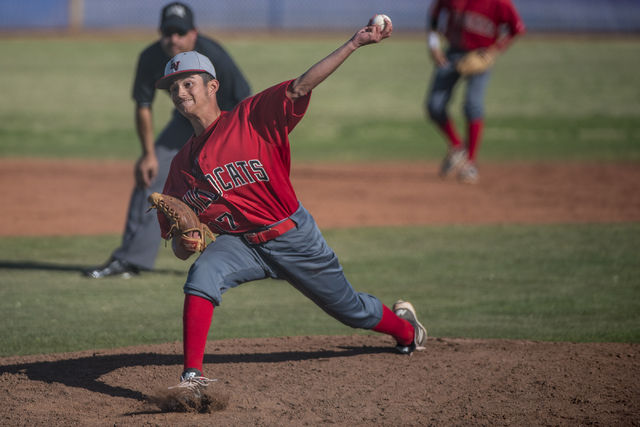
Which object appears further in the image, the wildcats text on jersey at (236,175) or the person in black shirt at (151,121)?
the person in black shirt at (151,121)

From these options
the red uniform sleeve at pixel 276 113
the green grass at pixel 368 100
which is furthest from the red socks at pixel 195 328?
the green grass at pixel 368 100

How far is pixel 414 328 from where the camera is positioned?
413cm

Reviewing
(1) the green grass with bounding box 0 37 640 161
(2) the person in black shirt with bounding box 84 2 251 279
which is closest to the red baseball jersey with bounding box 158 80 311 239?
(2) the person in black shirt with bounding box 84 2 251 279

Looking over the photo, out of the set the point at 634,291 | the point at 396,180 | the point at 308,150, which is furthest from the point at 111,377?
the point at 308,150

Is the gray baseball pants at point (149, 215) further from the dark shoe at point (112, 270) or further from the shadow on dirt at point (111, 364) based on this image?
the shadow on dirt at point (111, 364)

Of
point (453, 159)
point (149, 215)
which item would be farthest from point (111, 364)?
point (453, 159)

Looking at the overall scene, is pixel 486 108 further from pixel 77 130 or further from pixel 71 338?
pixel 71 338

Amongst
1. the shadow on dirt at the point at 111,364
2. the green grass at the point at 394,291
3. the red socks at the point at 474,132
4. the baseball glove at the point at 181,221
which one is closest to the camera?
the baseball glove at the point at 181,221

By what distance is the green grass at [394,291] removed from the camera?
4.66 meters

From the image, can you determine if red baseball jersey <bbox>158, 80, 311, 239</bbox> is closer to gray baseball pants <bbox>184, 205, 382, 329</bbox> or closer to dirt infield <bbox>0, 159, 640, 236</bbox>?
gray baseball pants <bbox>184, 205, 382, 329</bbox>

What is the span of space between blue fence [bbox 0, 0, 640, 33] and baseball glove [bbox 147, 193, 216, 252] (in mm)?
23615

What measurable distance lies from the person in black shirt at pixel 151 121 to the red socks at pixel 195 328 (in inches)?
97.5

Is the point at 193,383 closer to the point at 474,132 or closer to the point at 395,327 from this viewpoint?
the point at 395,327

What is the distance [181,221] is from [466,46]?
7242mm
